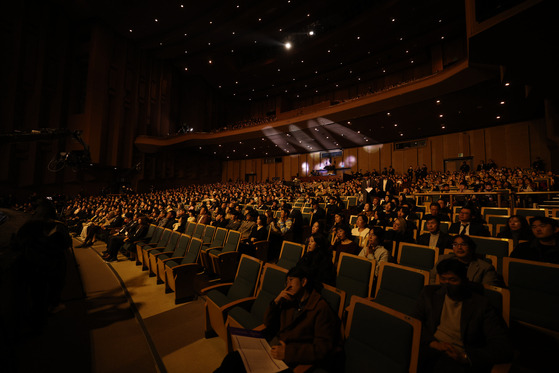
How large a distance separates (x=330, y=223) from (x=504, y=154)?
12.2 metres

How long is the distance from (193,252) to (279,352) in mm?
2403

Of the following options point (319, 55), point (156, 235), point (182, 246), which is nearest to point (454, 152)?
point (319, 55)

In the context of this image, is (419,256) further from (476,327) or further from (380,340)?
(380,340)

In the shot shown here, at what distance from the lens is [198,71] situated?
19.5 meters

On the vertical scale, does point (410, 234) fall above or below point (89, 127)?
below

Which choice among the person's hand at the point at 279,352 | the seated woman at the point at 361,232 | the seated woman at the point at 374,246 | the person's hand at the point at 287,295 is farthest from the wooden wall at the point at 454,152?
the person's hand at the point at 279,352

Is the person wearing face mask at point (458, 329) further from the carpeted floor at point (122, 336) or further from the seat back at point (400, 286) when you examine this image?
the carpeted floor at point (122, 336)

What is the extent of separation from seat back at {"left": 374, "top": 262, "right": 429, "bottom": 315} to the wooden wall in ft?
46.5

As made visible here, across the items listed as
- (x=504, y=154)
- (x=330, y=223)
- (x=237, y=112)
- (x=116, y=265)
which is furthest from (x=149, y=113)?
(x=504, y=154)

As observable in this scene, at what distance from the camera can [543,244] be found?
6.83ft

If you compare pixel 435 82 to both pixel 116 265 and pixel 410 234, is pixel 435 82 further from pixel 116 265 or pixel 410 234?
pixel 116 265

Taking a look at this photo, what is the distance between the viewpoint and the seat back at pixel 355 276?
2061 millimetres

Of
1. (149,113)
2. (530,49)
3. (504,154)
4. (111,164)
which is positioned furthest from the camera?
(149,113)

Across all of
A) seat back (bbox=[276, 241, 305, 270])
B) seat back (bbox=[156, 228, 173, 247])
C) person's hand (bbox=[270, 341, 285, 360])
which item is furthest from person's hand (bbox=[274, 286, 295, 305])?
seat back (bbox=[156, 228, 173, 247])
